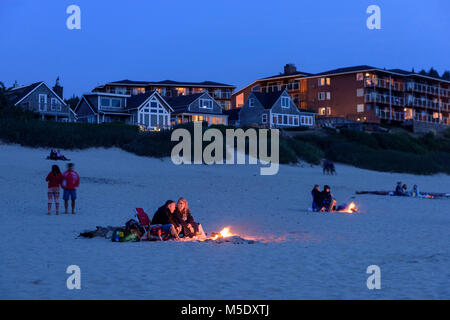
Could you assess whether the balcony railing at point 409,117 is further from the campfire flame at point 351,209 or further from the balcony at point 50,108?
the campfire flame at point 351,209

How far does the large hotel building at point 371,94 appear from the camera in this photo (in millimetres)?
76188

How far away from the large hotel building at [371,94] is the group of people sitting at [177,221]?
6619 cm

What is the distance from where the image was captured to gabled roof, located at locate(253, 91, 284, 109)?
70.4 metres

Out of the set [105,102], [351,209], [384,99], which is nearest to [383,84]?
[384,99]

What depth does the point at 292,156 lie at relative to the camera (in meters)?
41.0

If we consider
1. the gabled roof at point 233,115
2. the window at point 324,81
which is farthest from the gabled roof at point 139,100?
the window at point 324,81

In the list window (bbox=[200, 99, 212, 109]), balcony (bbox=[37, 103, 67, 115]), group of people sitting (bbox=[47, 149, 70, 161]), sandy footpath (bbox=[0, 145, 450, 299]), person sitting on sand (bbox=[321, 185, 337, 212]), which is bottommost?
sandy footpath (bbox=[0, 145, 450, 299])

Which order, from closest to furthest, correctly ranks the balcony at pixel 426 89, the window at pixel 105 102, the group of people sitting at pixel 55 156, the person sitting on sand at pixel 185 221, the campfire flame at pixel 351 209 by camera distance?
the person sitting on sand at pixel 185 221 < the campfire flame at pixel 351 209 < the group of people sitting at pixel 55 156 < the window at pixel 105 102 < the balcony at pixel 426 89

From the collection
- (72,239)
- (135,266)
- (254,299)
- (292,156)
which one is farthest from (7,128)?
(254,299)

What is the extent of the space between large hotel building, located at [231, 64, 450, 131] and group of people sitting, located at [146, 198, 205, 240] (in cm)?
6619

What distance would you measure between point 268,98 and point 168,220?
199 ft

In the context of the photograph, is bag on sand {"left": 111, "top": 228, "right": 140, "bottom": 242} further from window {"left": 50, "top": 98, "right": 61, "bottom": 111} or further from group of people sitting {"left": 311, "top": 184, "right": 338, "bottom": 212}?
window {"left": 50, "top": 98, "right": 61, "bottom": 111}

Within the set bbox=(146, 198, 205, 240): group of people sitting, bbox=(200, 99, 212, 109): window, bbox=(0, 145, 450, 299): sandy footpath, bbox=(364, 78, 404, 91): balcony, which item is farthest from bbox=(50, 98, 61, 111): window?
bbox=(146, 198, 205, 240): group of people sitting

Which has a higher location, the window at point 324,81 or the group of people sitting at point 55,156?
the window at point 324,81
